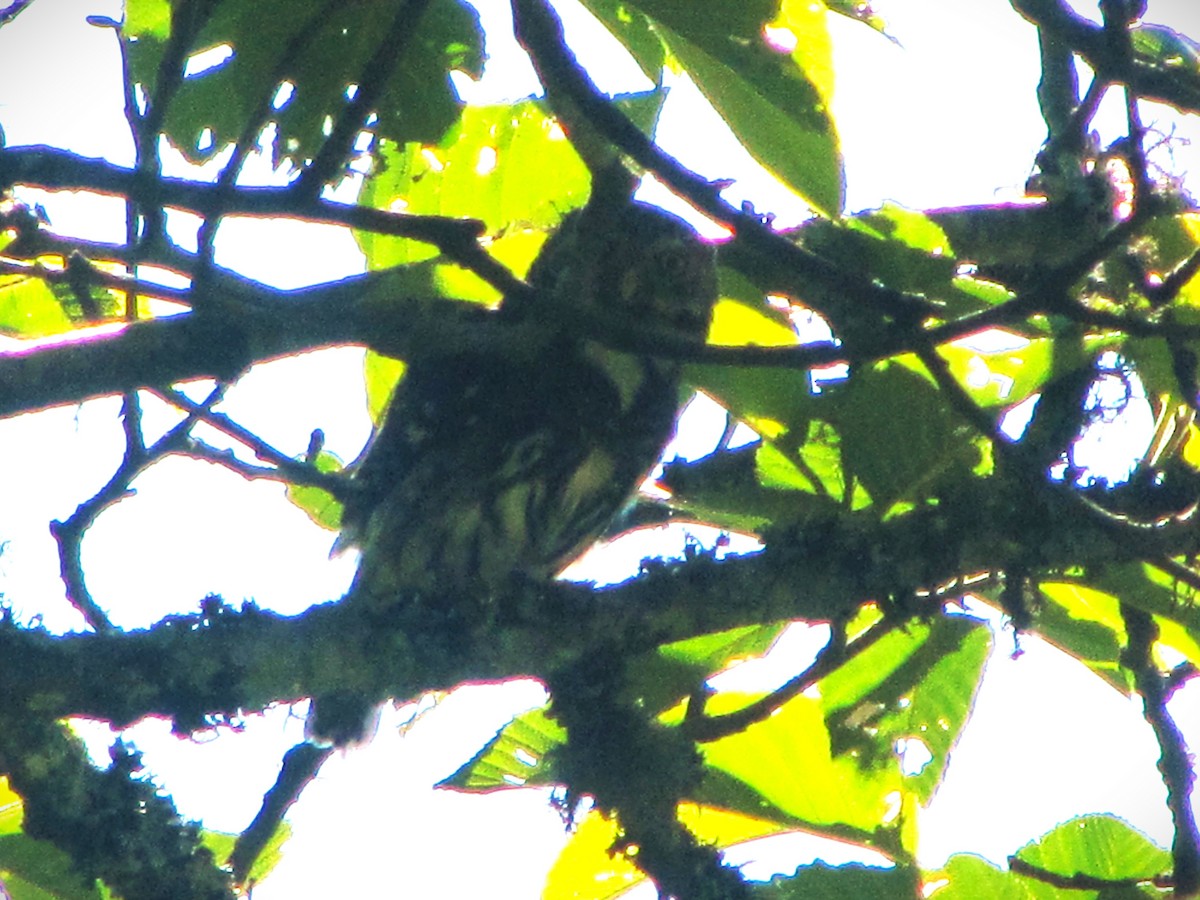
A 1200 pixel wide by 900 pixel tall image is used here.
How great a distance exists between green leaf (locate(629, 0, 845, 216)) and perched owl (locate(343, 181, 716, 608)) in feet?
2.92

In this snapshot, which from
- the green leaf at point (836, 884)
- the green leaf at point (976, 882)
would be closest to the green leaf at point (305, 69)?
the green leaf at point (836, 884)

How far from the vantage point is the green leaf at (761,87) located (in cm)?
177

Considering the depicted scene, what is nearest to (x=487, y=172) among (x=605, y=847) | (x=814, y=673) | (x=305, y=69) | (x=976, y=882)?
(x=305, y=69)

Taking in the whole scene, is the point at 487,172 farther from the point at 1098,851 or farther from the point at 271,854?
the point at 1098,851

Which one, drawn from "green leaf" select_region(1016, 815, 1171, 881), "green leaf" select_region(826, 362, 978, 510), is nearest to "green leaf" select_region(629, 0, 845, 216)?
"green leaf" select_region(826, 362, 978, 510)

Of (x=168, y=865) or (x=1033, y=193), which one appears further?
(x=1033, y=193)

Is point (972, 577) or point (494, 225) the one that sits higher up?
point (494, 225)

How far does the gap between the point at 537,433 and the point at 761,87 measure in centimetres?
119

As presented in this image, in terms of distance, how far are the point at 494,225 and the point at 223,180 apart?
2.97 ft

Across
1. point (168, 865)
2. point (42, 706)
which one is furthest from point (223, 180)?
point (168, 865)

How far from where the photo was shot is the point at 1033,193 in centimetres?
252

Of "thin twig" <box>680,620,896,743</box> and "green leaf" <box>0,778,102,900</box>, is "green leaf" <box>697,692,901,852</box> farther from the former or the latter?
"green leaf" <box>0,778,102,900</box>

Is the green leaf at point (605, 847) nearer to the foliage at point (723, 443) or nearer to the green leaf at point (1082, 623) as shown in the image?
the foliage at point (723, 443)

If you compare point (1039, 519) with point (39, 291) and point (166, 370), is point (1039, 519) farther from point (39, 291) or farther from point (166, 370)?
point (39, 291)
